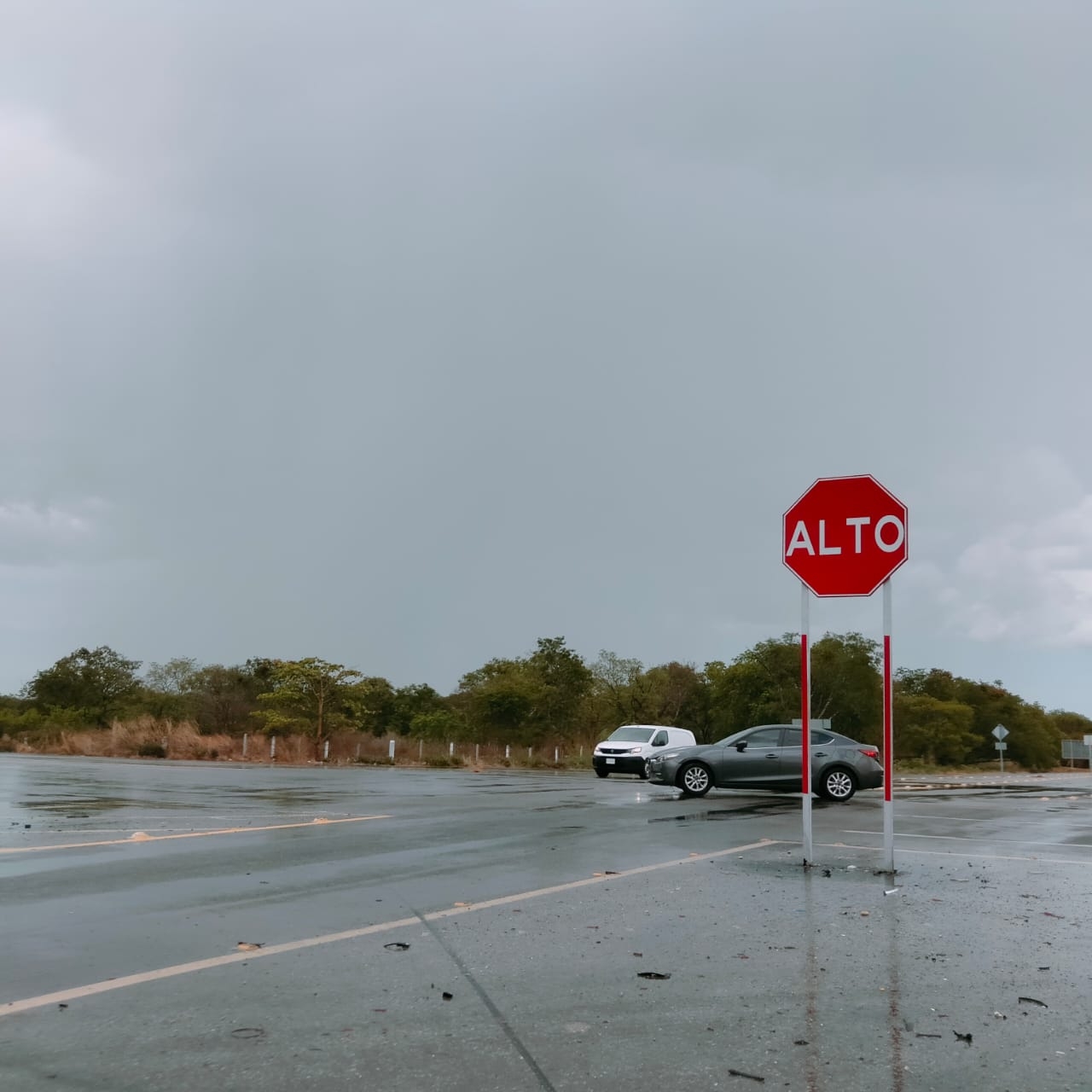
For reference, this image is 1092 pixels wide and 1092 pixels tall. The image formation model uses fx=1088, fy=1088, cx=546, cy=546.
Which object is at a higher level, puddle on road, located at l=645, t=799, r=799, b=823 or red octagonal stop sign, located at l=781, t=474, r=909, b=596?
red octagonal stop sign, located at l=781, t=474, r=909, b=596

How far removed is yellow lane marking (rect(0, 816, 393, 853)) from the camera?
11.0 m

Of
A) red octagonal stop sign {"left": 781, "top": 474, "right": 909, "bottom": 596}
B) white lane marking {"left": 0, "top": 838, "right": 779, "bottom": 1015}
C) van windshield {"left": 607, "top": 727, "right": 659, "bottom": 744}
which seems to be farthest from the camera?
van windshield {"left": 607, "top": 727, "right": 659, "bottom": 744}

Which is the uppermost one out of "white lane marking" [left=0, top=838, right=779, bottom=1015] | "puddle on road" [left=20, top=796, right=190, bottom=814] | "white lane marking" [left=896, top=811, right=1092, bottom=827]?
"white lane marking" [left=0, top=838, right=779, bottom=1015]

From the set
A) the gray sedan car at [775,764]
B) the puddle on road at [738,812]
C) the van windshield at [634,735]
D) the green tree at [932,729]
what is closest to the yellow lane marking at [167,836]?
the puddle on road at [738,812]

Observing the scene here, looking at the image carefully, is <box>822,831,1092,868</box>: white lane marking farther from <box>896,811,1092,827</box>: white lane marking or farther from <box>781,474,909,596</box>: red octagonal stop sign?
<box>896,811,1092,827</box>: white lane marking

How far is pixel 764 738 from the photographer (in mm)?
20453

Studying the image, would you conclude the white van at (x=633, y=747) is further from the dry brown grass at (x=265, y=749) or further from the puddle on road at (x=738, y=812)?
the puddle on road at (x=738, y=812)

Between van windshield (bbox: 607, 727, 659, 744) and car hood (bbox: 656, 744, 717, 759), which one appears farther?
van windshield (bbox: 607, 727, 659, 744)

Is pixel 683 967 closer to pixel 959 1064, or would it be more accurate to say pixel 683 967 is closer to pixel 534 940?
pixel 534 940

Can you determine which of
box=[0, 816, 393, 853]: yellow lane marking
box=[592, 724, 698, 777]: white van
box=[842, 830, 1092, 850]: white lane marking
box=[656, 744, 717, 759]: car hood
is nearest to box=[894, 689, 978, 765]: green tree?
box=[592, 724, 698, 777]: white van

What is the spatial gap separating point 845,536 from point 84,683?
8599cm

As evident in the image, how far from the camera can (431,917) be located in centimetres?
740

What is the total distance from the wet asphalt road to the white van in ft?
70.6

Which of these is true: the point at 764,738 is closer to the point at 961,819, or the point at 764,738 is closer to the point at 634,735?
the point at 961,819
